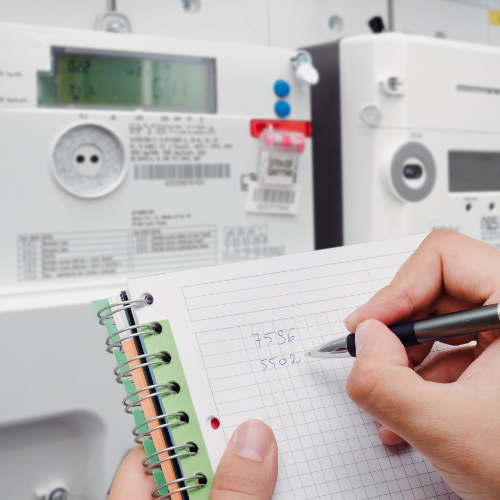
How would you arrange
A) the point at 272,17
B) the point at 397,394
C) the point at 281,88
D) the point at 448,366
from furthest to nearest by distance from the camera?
the point at 272,17
the point at 281,88
the point at 448,366
the point at 397,394

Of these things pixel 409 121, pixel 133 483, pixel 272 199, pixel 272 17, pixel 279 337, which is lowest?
pixel 133 483

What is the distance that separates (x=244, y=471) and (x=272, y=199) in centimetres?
45

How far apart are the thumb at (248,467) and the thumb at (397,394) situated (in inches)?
2.9

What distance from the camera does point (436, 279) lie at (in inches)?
16.6

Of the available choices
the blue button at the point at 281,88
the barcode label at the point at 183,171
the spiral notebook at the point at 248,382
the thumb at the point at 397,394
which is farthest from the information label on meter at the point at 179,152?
the thumb at the point at 397,394

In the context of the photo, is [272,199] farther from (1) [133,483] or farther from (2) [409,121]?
(1) [133,483]

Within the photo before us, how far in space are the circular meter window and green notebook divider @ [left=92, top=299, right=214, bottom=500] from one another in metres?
0.28

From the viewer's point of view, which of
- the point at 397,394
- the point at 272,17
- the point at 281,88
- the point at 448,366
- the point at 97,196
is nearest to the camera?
the point at 397,394

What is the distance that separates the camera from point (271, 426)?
388 millimetres

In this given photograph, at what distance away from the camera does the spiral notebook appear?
1.22 feet

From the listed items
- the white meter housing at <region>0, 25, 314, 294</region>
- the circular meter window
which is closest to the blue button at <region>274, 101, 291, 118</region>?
the white meter housing at <region>0, 25, 314, 294</region>

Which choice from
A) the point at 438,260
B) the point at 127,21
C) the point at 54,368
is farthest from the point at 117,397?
the point at 127,21

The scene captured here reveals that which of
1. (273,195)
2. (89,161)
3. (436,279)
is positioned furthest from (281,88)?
(436,279)

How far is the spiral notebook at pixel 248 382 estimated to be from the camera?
373 mm
